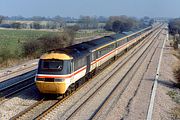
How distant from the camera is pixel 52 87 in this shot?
17.1 meters

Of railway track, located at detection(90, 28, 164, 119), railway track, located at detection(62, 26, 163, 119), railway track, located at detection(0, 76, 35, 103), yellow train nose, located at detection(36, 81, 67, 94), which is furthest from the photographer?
railway track, located at detection(0, 76, 35, 103)

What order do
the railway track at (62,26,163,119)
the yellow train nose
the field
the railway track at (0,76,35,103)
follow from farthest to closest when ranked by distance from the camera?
the field < the railway track at (0,76,35,103) < the yellow train nose < the railway track at (62,26,163,119)

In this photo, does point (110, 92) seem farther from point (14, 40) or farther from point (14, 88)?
point (14, 40)

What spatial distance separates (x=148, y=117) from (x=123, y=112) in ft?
4.32

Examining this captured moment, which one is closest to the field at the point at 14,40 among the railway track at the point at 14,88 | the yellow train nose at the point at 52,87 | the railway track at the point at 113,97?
the railway track at the point at 14,88

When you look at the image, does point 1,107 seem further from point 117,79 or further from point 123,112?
point 117,79

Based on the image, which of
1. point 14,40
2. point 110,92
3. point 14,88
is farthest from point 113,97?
point 14,40

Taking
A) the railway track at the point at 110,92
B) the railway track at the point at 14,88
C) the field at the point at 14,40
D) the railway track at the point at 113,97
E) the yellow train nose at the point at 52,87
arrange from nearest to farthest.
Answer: the railway track at the point at 110,92, the railway track at the point at 113,97, the yellow train nose at the point at 52,87, the railway track at the point at 14,88, the field at the point at 14,40

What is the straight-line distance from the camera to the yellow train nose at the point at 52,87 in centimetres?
1695

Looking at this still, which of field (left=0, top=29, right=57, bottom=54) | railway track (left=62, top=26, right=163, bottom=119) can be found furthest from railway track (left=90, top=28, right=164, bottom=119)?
field (left=0, top=29, right=57, bottom=54)

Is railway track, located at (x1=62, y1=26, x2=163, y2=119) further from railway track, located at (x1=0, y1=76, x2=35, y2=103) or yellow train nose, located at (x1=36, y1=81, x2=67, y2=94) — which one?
railway track, located at (x1=0, y1=76, x2=35, y2=103)

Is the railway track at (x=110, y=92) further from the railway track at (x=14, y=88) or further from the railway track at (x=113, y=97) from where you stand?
the railway track at (x=14, y=88)

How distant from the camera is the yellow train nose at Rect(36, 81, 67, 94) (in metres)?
17.0

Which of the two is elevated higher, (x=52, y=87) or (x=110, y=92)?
(x=52, y=87)
